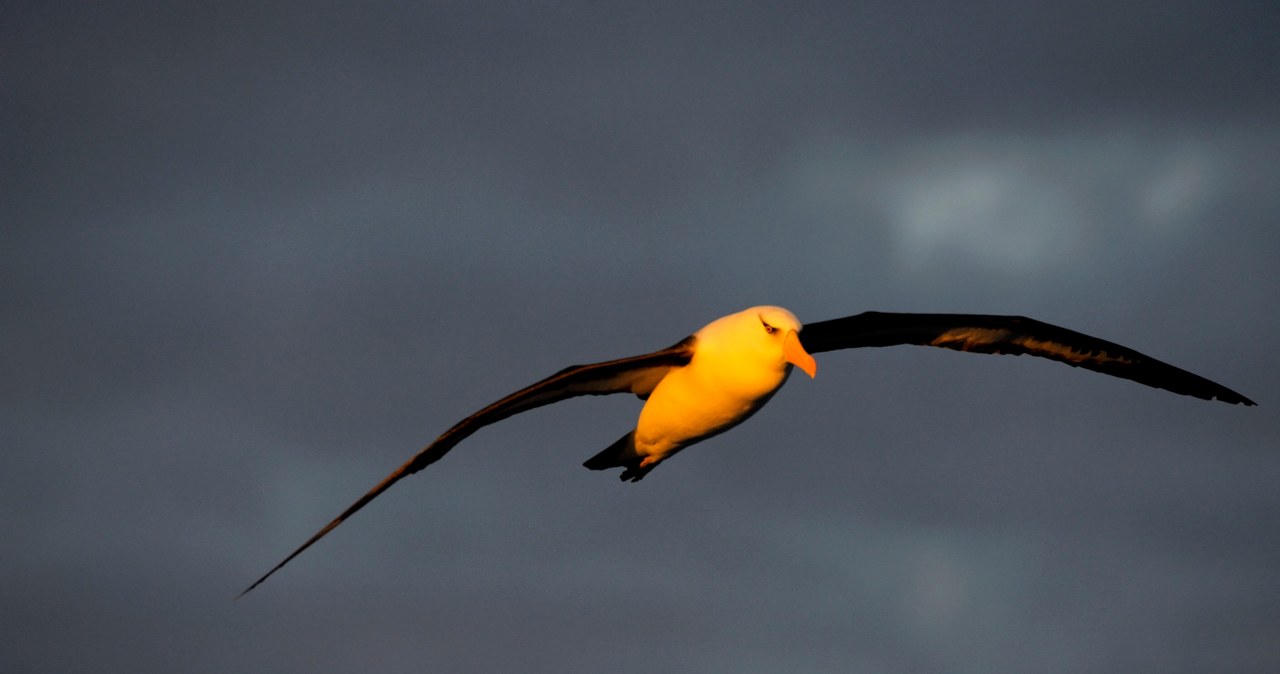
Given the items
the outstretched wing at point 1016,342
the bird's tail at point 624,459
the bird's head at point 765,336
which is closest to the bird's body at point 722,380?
the bird's head at point 765,336

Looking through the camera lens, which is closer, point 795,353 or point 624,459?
point 795,353

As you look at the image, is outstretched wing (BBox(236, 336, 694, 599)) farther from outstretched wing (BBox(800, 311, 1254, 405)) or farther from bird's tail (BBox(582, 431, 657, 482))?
outstretched wing (BBox(800, 311, 1254, 405))

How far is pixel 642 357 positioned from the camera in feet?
34.4

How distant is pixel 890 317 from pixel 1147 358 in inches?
105

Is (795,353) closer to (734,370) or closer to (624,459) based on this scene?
(734,370)

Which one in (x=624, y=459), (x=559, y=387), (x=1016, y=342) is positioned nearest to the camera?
(x=559, y=387)

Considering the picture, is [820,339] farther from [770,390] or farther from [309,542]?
[309,542]

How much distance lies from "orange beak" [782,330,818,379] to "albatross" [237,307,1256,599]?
0.03ft

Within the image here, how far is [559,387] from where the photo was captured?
10.8 meters

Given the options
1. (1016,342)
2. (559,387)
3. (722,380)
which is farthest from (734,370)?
(1016,342)

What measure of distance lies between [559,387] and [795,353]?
2218 mm

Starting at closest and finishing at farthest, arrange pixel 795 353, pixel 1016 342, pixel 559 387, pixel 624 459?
pixel 795 353 < pixel 559 387 < pixel 624 459 < pixel 1016 342

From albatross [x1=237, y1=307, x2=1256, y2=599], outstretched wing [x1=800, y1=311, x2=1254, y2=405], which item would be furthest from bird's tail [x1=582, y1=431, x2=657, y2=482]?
outstretched wing [x1=800, y1=311, x2=1254, y2=405]

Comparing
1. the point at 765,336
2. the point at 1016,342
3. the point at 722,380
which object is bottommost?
the point at 722,380
